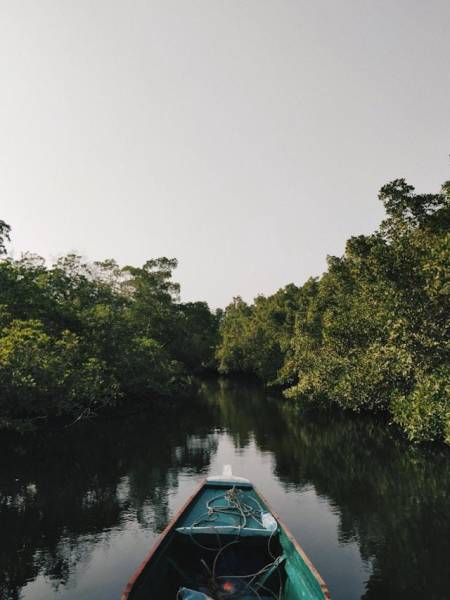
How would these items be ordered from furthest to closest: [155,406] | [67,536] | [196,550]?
[155,406] < [67,536] < [196,550]

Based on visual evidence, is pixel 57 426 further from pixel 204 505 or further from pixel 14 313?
pixel 204 505

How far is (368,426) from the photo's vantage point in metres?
29.3

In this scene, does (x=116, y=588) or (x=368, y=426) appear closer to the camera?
(x=116, y=588)

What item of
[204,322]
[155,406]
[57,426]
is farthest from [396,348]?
[204,322]

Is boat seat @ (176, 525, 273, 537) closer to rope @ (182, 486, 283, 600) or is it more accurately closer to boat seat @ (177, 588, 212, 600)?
rope @ (182, 486, 283, 600)

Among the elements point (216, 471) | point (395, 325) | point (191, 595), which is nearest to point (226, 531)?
point (191, 595)

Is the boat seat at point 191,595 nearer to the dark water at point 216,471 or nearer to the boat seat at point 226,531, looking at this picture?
the boat seat at point 226,531

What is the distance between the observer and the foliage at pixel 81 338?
2209cm

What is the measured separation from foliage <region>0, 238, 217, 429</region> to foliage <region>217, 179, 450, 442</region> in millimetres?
14592

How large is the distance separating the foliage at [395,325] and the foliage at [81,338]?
14.6 meters

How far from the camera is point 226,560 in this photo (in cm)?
959

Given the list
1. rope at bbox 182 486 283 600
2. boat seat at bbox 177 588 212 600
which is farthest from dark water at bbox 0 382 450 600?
boat seat at bbox 177 588 212 600

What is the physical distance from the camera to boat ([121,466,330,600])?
7.75m

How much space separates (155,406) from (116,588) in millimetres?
31931
